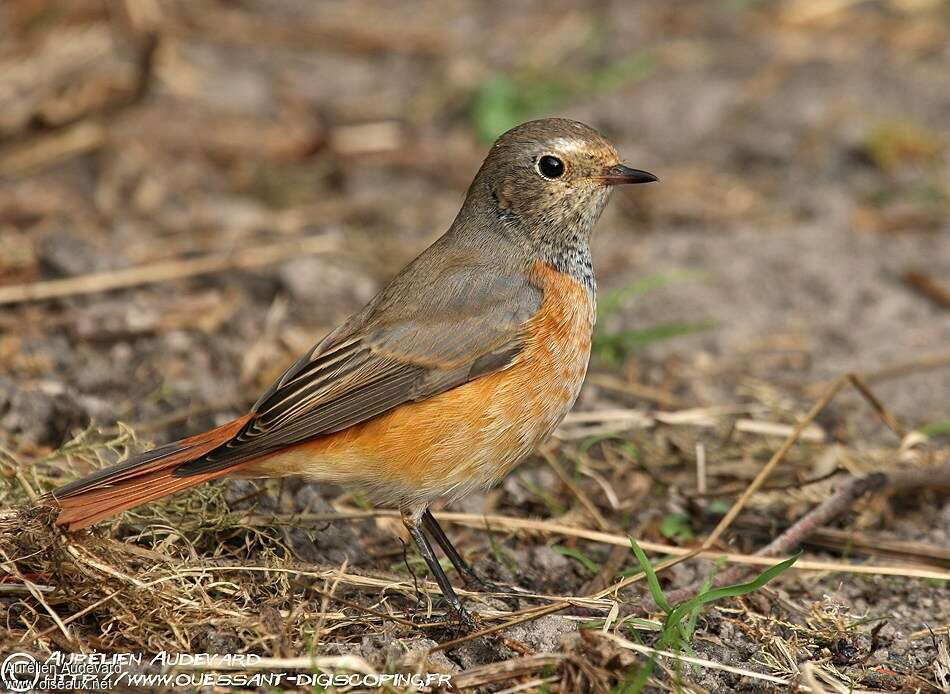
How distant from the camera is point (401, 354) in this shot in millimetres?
4219

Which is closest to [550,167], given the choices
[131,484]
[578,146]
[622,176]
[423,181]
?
[578,146]

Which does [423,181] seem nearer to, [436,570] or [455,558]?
[455,558]

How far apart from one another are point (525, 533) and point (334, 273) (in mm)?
2654

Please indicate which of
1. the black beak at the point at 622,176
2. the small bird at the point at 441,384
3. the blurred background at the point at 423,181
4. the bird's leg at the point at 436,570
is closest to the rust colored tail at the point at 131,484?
the small bird at the point at 441,384

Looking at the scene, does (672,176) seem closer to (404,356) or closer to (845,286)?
Answer: (845,286)

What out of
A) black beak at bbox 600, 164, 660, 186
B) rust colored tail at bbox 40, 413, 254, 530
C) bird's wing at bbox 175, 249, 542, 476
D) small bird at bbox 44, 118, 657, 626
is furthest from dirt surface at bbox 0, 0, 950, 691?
black beak at bbox 600, 164, 660, 186

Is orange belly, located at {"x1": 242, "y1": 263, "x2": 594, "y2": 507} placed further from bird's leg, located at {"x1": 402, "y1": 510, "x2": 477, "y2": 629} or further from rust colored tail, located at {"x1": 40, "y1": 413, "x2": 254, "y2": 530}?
rust colored tail, located at {"x1": 40, "y1": 413, "x2": 254, "y2": 530}

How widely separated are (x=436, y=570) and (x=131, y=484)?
1.07 meters

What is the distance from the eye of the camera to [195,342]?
19.7 ft

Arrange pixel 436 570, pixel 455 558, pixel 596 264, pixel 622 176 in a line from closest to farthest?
1. pixel 436 570
2. pixel 455 558
3. pixel 622 176
4. pixel 596 264

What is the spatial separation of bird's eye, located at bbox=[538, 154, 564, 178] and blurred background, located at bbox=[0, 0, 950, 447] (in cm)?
154

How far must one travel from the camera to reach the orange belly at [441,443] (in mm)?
4062

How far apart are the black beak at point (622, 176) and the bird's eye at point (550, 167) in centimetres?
17

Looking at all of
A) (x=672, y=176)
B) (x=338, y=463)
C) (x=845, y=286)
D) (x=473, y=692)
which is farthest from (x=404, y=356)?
(x=672, y=176)
